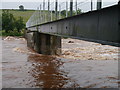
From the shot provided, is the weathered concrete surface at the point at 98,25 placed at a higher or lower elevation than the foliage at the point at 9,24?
lower

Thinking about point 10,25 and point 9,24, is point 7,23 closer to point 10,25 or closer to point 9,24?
point 9,24

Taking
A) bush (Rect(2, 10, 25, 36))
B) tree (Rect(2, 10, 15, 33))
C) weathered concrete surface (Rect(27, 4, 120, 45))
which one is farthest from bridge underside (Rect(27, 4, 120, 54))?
tree (Rect(2, 10, 15, 33))

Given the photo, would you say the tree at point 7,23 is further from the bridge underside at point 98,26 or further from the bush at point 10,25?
the bridge underside at point 98,26

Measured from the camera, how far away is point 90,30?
774 centimetres

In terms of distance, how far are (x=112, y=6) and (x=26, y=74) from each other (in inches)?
371

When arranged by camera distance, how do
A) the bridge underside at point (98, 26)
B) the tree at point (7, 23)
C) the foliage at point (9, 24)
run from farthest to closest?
the foliage at point (9, 24)
the tree at point (7, 23)
the bridge underside at point (98, 26)

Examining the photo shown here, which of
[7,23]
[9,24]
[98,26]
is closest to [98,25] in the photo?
[98,26]

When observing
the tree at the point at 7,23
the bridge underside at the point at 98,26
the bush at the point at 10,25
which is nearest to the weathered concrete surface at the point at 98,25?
the bridge underside at the point at 98,26

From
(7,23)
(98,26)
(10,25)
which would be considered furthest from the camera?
(10,25)

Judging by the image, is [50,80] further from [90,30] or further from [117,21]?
[117,21]

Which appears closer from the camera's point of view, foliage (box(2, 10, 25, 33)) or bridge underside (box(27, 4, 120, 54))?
bridge underside (box(27, 4, 120, 54))

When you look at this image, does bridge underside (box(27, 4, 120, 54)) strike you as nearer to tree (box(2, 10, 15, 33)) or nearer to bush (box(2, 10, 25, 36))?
bush (box(2, 10, 25, 36))

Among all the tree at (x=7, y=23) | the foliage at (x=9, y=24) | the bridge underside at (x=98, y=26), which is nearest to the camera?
the bridge underside at (x=98, y=26)

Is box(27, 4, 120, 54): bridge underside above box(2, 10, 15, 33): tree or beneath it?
beneath
